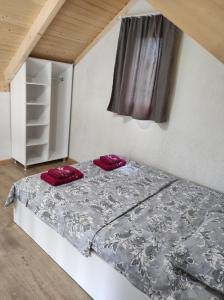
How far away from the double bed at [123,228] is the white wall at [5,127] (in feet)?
5.50

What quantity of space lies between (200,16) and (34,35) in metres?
2.05

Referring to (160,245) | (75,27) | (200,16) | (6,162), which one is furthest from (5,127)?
(200,16)

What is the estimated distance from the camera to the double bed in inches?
50.3

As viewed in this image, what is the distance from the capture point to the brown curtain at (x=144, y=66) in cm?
258

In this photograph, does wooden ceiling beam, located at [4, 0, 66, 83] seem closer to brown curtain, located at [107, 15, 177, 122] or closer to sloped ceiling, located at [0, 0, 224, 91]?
sloped ceiling, located at [0, 0, 224, 91]

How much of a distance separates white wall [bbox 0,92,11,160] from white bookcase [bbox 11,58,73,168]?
3.0 inches

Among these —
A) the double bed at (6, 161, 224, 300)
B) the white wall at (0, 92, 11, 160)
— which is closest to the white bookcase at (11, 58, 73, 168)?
the white wall at (0, 92, 11, 160)

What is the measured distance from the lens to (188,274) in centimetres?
125

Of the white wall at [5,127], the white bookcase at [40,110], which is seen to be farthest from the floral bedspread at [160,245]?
the white wall at [5,127]

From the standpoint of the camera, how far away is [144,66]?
A: 2.77 m

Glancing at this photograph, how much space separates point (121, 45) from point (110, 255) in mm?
2452

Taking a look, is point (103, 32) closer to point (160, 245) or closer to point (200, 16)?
point (200, 16)

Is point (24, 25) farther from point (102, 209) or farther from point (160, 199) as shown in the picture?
point (160, 199)

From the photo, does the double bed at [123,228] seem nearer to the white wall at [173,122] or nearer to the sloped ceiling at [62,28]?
the white wall at [173,122]
